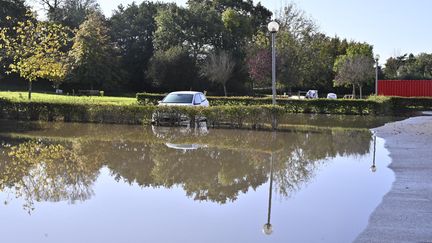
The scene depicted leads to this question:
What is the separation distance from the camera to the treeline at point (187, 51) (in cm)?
4528

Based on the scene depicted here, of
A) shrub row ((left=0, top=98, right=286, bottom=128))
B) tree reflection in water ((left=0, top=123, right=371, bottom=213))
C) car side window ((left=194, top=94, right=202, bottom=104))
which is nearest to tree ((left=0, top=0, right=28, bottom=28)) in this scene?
shrub row ((left=0, top=98, right=286, bottom=128))

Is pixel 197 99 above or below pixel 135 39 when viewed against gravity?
below

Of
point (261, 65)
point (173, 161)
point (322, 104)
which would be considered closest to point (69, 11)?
point (261, 65)

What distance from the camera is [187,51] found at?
51.2m

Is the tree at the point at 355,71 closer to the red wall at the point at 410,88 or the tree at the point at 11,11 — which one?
the red wall at the point at 410,88

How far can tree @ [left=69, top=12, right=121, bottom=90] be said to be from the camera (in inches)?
1848

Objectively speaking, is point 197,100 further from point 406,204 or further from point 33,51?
point 406,204

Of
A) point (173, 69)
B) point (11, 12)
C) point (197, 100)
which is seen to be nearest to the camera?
point (197, 100)

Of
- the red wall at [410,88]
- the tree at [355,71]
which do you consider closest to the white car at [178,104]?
the red wall at [410,88]

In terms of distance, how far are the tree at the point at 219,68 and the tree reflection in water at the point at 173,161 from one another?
31.3m

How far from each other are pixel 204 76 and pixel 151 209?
4464cm

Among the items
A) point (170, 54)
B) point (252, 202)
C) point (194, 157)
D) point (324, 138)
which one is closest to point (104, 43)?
point (170, 54)

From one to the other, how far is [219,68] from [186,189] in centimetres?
4114

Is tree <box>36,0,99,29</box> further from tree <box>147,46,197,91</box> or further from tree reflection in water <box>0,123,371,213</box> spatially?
tree reflection in water <box>0,123,371,213</box>
